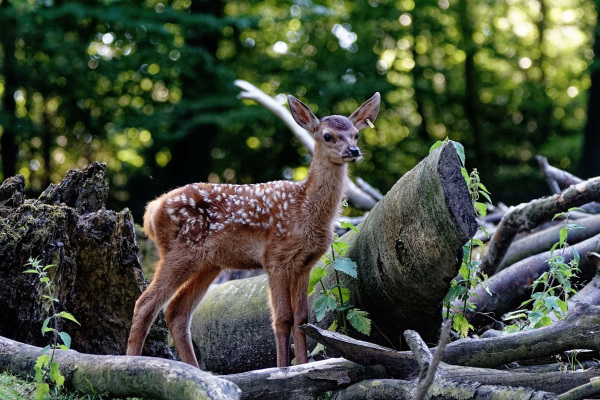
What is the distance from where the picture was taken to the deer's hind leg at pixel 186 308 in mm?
5863

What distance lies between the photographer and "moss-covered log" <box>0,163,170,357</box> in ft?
Answer: 17.3

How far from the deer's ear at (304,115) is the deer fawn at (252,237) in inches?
2.3

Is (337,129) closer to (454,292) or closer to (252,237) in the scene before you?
(252,237)

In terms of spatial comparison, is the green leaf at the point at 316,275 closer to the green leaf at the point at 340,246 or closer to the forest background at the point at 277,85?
the green leaf at the point at 340,246

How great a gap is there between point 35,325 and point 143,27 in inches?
534

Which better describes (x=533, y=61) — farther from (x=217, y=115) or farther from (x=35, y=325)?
(x=35, y=325)

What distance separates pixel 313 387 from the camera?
4363 millimetres

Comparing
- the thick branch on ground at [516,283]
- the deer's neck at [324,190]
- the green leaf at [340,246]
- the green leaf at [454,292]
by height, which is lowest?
the thick branch on ground at [516,283]

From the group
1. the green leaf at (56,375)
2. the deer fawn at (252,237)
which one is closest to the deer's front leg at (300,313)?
the deer fawn at (252,237)

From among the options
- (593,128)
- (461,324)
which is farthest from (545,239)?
(593,128)

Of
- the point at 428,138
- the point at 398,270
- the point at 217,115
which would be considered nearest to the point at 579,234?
the point at 398,270

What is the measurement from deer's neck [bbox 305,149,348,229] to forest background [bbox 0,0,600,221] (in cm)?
1131

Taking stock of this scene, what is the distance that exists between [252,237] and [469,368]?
2.05 metres

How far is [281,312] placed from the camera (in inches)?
215
